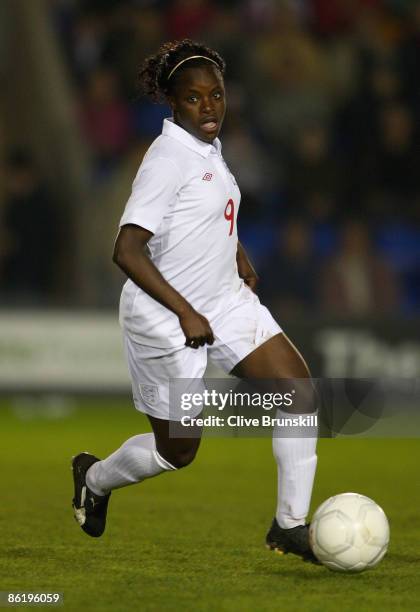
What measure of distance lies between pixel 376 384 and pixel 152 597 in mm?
6551

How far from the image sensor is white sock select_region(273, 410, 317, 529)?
5242 millimetres

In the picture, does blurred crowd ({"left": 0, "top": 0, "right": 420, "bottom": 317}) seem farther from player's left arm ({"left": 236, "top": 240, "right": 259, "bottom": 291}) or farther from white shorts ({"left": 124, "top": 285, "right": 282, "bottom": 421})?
white shorts ({"left": 124, "top": 285, "right": 282, "bottom": 421})

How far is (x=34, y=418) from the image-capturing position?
36.0ft

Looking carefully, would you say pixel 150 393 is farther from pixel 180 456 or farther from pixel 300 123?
pixel 300 123

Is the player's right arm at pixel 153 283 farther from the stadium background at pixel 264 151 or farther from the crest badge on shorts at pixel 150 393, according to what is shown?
the stadium background at pixel 264 151

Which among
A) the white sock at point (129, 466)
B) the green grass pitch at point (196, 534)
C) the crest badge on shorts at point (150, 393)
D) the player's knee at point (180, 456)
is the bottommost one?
the green grass pitch at point (196, 534)

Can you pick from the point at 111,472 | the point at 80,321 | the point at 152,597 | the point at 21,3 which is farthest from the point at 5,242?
the point at 152,597

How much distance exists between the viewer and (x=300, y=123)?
13.1m

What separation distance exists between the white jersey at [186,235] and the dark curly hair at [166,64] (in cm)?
16

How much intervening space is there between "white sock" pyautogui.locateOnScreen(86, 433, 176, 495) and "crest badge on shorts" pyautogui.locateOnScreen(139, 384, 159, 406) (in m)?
0.23

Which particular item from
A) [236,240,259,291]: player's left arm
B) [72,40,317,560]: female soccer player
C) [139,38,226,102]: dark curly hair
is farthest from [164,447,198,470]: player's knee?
[139,38,226,102]: dark curly hair

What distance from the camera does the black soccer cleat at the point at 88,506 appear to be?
18.7 feet

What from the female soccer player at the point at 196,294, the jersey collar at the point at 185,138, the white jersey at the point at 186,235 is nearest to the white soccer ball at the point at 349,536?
the female soccer player at the point at 196,294

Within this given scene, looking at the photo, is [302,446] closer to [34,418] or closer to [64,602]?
[64,602]
